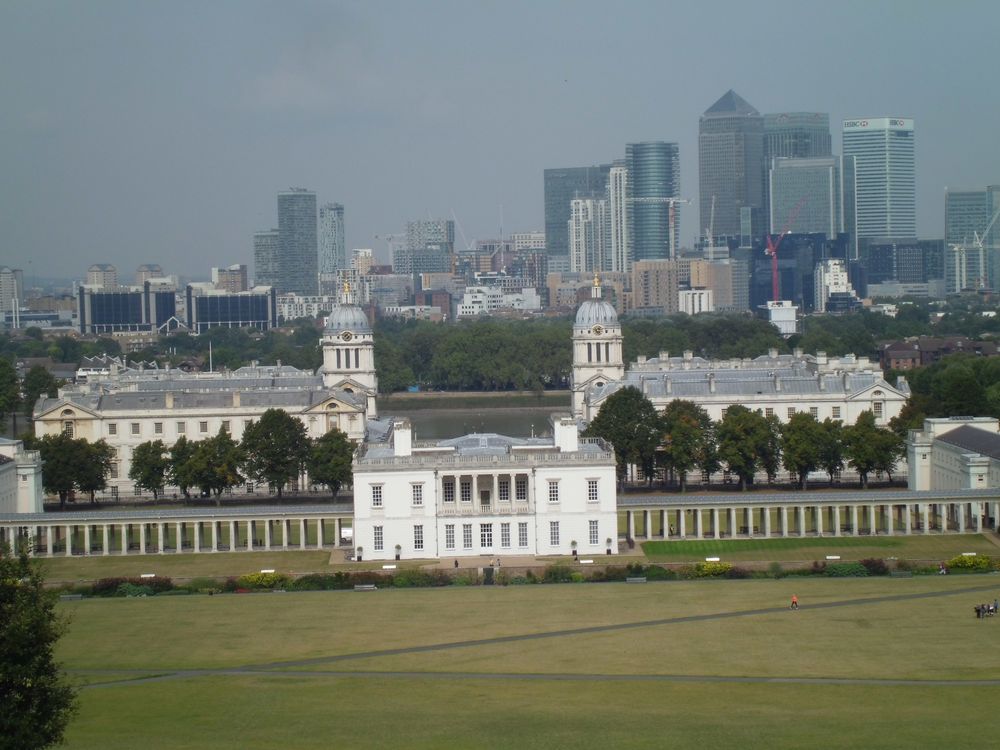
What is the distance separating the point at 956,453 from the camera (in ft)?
239

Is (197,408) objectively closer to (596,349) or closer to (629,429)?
(596,349)

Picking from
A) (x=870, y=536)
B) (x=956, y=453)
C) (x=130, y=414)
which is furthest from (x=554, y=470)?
(x=130, y=414)

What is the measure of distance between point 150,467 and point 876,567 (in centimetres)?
3493

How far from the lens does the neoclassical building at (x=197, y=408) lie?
9250cm

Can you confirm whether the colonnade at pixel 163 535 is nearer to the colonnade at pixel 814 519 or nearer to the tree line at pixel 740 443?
the colonnade at pixel 814 519

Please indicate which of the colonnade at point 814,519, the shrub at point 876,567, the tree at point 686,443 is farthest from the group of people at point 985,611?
the tree at point 686,443

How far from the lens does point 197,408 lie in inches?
3730

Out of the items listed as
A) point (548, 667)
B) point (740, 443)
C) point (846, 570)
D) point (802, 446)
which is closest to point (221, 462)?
point (740, 443)

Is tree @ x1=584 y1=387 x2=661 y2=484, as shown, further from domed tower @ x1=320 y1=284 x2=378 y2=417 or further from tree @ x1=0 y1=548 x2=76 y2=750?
tree @ x1=0 y1=548 x2=76 y2=750

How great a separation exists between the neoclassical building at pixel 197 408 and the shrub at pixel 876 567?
35.3 metres

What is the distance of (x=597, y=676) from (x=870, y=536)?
2624cm

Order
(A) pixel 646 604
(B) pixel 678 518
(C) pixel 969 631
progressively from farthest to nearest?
(B) pixel 678 518 < (A) pixel 646 604 < (C) pixel 969 631

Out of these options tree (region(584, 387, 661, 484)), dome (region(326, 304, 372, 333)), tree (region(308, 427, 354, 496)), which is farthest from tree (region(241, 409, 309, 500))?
dome (region(326, 304, 372, 333))

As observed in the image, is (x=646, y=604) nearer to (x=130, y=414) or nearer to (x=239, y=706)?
(x=239, y=706)
